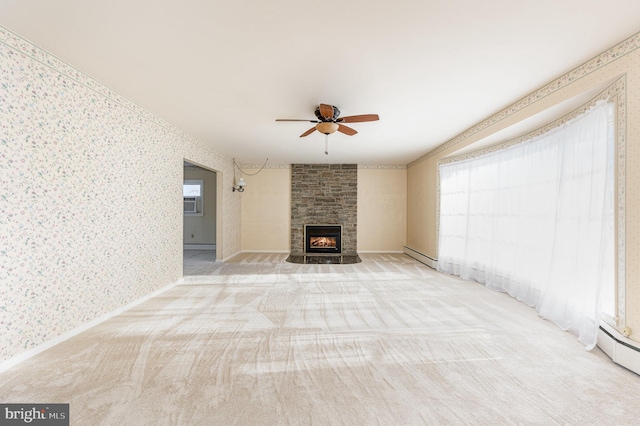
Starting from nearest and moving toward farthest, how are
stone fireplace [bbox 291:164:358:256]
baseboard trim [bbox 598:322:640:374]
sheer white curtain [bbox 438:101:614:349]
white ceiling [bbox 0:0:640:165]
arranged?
white ceiling [bbox 0:0:640:165] → baseboard trim [bbox 598:322:640:374] → sheer white curtain [bbox 438:101:614:349] → stone fireplace [bbox 291:164:358:256]

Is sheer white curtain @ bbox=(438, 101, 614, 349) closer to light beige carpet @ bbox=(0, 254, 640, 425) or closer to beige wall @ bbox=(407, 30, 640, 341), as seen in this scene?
beige wall @ bbox=(407, 30, 640, 341)

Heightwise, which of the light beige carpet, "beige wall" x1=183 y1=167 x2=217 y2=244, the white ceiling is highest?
the white ceiling

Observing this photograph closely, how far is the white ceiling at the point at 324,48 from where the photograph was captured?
5.54 feet

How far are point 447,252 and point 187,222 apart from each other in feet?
23.6

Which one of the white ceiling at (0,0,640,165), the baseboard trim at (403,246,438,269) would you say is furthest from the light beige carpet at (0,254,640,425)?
the white ceiling at (0,0,640,165)

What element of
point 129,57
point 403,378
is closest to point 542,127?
point 403,378

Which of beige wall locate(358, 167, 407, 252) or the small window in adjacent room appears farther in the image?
the small window in adjacent room

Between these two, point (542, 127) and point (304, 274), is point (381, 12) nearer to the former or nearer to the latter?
point (542, 127)

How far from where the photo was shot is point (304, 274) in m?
4.98

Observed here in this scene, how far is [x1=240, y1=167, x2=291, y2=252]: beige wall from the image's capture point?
7523 mm

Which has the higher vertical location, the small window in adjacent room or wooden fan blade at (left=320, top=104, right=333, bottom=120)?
wooden fan blade at (left=320, top=104, right=333, bottom=120)

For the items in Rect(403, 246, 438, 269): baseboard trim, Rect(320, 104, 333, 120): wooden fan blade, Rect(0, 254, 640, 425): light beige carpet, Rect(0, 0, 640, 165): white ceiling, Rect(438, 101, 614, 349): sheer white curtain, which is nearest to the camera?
Rect(0, 254, 640, 425): light beige carpet

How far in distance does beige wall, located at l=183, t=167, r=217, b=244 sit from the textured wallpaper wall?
4.55 meters

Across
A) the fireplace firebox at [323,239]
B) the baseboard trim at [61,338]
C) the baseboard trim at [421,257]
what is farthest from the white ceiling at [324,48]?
the fireplace firebox at [323,239]
